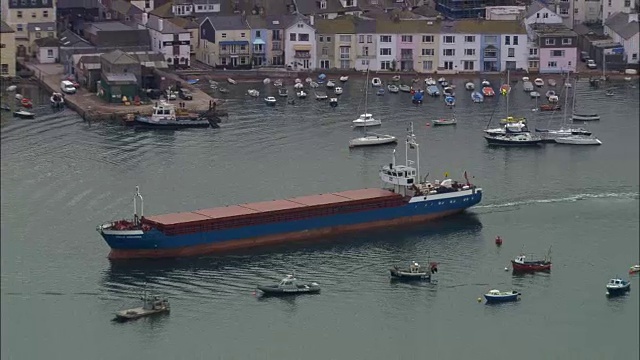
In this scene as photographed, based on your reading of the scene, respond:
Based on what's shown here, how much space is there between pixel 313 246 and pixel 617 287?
5.34 meters

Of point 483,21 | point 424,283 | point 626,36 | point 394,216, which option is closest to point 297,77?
point 483,21

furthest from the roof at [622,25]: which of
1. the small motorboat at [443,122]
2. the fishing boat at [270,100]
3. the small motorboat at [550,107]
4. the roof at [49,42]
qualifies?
the roof at [49,42]

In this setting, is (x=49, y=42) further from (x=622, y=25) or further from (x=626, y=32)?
(x=622, y=25)

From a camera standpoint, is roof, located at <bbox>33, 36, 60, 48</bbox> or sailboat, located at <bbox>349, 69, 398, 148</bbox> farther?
roof, located at <bbox>33, 36, 60, 48</bbox>

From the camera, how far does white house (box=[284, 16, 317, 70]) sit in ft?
148

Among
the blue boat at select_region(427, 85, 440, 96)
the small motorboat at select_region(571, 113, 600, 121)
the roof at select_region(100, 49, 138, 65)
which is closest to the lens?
the small motorboat at select_region(571, 113, 600, 121)

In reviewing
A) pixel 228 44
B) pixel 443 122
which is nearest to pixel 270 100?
pixel 443 122

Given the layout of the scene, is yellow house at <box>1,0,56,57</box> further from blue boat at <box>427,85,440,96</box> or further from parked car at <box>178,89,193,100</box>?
blue boat at <box>427,85,440,96</box>

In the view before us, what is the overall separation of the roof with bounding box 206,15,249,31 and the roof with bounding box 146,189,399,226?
1410 centimetres

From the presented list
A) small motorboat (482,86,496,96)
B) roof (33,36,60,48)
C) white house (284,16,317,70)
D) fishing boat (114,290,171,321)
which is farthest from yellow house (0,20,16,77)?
fishing boat (114,290,171,321)

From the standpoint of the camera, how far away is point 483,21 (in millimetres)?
45375

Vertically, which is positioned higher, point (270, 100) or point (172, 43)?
point (172, 43)

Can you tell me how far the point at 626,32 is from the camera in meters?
45.3

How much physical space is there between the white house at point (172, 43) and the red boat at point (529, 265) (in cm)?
1819
